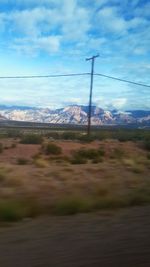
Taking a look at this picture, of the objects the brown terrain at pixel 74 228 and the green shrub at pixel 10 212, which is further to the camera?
the green shrub at pixel 10 212

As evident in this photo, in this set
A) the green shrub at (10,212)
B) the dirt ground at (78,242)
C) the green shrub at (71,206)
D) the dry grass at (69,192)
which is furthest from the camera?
the dry grass at (69,192)

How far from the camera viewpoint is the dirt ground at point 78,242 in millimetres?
7445

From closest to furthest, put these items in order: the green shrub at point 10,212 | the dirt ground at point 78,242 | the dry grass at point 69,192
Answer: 1. the dirt ground at point 78,242
2. the green shrub at point 10,212
3. the dry grass at point 69,192

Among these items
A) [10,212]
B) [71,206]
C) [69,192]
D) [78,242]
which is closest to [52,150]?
[69,192]

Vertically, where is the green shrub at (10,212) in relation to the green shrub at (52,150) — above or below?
above

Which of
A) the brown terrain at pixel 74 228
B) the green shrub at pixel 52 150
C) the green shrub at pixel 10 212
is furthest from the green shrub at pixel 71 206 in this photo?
the green shrub at pixel 52 150

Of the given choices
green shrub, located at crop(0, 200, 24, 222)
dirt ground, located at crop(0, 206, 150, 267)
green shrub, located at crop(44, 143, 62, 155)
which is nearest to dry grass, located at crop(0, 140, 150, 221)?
green shrub, located at crop(0, 200, 24, 222)

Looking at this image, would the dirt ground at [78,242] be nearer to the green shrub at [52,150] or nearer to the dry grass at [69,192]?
the dry grass at [69,192]

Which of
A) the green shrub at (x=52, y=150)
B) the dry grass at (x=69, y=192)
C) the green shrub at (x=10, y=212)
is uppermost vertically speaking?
the green shrub at (x=10, y=212)

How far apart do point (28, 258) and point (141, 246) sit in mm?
2345

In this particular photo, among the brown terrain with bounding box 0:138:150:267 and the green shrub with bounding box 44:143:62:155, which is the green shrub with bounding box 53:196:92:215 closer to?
the brown terrain with bounding box 0:138:150:267

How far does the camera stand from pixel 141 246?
8547mm

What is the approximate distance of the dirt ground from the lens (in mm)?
7445

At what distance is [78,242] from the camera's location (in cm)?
878
